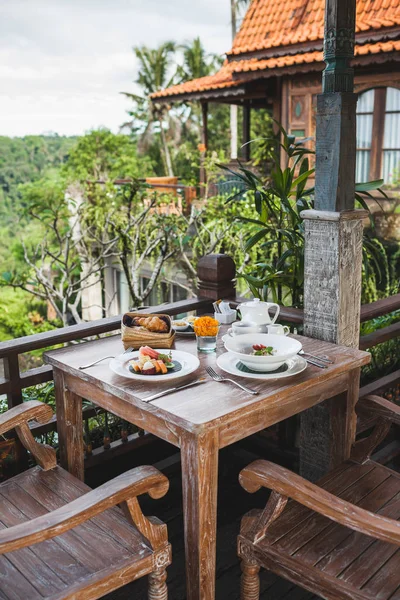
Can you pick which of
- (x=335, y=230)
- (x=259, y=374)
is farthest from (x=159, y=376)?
(x=335, y=230)

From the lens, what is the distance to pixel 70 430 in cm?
232

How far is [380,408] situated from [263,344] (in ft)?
1.63

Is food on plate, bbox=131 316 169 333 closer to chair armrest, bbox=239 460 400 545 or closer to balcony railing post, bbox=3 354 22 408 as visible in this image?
balcony railing post, bbox=3 354 22 408

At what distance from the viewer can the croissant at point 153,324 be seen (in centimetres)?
231

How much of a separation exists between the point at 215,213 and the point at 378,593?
7.24 m

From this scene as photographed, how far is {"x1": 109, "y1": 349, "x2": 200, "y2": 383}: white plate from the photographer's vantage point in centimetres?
195

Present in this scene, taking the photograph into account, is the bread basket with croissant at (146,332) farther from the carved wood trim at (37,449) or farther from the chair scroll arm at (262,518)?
the chair scroll arm at (262,518)

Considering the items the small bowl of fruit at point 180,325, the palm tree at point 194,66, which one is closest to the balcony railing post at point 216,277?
the small bowl of fruit at point 180,325

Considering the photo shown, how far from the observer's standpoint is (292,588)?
2268 millimetres

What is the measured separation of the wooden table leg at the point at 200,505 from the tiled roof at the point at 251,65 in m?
6.83

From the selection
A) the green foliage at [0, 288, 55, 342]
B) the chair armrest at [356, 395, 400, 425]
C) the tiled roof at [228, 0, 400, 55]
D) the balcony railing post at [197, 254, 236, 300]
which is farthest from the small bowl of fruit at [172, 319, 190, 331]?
the green foliage at [0, 288, 55, 342]

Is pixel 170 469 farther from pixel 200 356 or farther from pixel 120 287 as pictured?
pixel 120 287

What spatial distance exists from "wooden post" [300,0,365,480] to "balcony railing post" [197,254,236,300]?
0.52 meters

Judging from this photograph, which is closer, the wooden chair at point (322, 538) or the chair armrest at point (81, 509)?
the chair armrest at point (81, 509)
